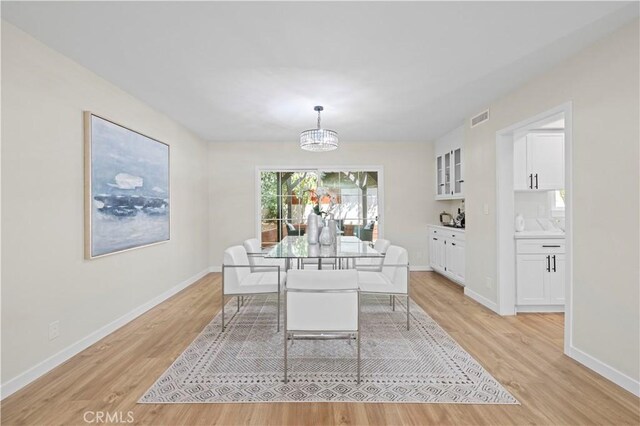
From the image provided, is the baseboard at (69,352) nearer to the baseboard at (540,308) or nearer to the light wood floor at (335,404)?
the light wood floor at (335,404)

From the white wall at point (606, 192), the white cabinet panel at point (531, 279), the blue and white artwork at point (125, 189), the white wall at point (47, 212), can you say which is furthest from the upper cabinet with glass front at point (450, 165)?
the white wall at point (47, 212)

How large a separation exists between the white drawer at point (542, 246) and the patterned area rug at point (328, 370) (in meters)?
1.42

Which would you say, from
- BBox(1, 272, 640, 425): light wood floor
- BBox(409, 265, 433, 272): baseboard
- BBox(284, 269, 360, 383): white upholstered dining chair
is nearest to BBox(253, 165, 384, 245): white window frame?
BBox(409, 265, 433, 272): baseboard

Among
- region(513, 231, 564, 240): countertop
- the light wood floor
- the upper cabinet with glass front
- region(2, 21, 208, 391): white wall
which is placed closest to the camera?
the light wood floor

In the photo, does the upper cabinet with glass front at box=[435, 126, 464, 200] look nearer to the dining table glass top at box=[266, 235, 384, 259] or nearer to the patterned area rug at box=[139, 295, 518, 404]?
the dining table glass top at box=[266, 235, 384, 259]

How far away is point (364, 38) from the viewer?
2.38 m

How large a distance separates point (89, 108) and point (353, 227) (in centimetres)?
463

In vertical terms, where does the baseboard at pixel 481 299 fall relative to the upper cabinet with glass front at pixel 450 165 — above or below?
below

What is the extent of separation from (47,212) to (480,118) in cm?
473

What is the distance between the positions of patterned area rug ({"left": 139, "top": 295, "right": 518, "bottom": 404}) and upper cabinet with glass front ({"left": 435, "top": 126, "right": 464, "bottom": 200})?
279 cm

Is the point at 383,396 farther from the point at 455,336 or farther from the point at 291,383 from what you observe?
the point at 455,336

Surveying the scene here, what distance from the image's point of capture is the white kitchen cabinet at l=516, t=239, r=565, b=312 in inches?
143

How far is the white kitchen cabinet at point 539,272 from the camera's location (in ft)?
11.9

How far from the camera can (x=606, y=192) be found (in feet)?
7.64
